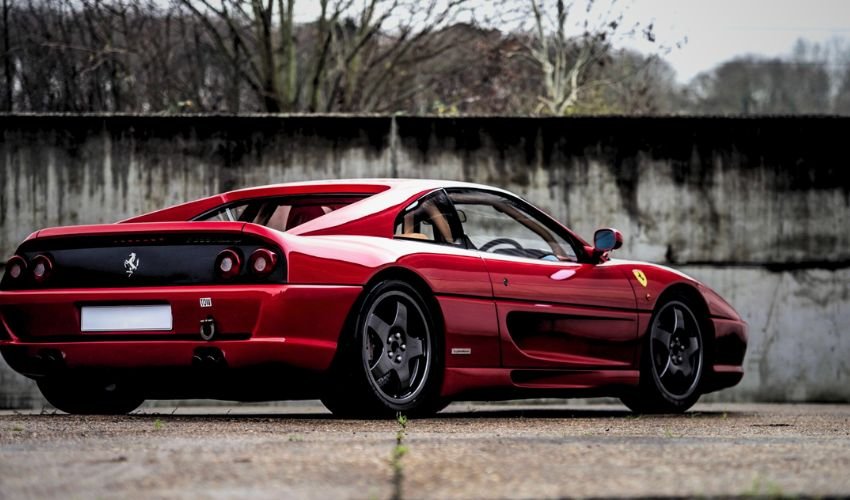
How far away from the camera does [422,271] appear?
6.37 m

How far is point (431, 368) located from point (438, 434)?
1.25m

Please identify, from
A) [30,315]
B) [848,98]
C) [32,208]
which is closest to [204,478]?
[30,315]

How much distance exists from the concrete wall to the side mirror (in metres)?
4.07

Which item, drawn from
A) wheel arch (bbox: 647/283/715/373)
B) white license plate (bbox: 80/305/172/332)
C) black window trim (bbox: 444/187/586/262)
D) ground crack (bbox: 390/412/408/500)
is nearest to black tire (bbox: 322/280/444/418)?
ground crack (bbox: 390/412/408/500)

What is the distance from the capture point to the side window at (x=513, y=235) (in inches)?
A: 281

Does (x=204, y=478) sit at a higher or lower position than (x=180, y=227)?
lower

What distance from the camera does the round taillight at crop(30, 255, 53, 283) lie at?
20.8ft

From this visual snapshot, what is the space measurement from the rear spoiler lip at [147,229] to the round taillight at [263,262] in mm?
144

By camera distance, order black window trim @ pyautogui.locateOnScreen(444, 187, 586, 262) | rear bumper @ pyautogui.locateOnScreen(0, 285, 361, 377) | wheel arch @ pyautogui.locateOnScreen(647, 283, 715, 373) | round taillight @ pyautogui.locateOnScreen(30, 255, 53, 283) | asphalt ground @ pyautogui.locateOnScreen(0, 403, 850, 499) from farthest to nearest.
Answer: wheel arch @ pyautogui.locateOnScreen(647, 283, 715, 373) → black window trim @ pyautogui.locateOnScreen(444, 187, 586, 262) → round taillight @ pyautogui.locateOnScreen(30, 255, 53, 283) → rear bumper @ pyautogui.locateOnScreen(0, 285, 361, 377) → asphalt ground @ pyautogui.locateOnScreen(0, 403, 850, 499)

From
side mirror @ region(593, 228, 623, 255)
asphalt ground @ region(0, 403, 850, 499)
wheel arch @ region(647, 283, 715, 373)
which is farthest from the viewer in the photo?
Result: wheel arch @ region(647, 283, 715, 373)

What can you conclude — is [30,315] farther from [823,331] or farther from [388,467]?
[823,331]

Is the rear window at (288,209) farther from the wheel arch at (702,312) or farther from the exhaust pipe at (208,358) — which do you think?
the wheel arch at (702,312)

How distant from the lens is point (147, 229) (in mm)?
6094

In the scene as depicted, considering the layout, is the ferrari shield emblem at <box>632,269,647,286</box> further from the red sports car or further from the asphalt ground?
the asphalt ground
